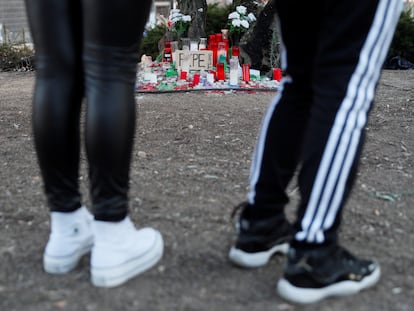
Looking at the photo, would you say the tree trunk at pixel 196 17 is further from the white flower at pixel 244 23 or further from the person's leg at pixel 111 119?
the person's leg at pixel 111 119

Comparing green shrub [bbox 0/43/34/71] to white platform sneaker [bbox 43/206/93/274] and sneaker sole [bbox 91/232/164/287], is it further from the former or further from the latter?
sneaker sole [bbox 91/232/164/287]

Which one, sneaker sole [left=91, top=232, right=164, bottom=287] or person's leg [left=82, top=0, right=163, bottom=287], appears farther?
sneaker sole [left=91, top=232, right=164, bottom=287]

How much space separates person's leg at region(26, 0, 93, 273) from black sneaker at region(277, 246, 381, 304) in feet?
2.18

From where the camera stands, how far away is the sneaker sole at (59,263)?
1.64m

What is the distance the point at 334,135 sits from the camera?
142 cm

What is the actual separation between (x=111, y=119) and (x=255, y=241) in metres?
0.59

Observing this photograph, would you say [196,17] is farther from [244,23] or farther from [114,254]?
[114,254]

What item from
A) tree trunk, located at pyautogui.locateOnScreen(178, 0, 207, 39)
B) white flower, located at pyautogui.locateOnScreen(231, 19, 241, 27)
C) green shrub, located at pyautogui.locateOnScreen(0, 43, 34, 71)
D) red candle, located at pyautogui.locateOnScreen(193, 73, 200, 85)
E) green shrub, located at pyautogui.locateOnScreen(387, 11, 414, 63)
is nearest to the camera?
red candle, located at pyautogui.locateOnScreen(193, 73, 200, 85)

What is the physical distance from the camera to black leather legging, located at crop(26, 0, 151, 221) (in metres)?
1.45

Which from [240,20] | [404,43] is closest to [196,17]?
[240,20]

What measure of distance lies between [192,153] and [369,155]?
1.06 metres

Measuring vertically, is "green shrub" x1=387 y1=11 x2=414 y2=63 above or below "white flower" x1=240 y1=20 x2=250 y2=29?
below

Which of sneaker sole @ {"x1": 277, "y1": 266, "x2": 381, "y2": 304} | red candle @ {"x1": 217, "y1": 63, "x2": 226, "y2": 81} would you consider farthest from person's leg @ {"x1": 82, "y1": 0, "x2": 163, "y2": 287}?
red candle @ {"x1": 217, "y1": 63, "x2": 226, "y2": 81}

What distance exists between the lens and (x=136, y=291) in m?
1.54
